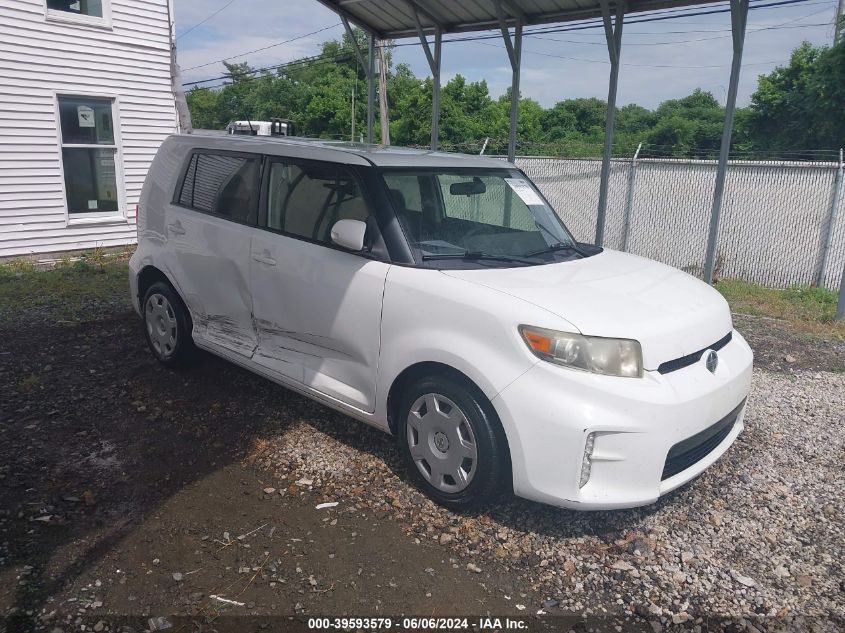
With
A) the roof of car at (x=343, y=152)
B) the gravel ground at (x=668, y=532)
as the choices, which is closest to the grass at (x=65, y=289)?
the roof of car at (x=343, y=152)

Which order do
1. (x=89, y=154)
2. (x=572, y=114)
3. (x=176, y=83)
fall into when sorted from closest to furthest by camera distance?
1. (x=89, y=154)
2. (x=176, y=83)
3. (x=572, y=114)

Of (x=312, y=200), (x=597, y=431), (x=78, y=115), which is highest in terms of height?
(x=78, y=115)

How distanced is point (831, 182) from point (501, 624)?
11.1 meters

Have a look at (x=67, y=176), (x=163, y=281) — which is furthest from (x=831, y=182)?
(x=67, y=176)

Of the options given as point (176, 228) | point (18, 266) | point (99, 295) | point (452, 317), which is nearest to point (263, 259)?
point (176, 228)

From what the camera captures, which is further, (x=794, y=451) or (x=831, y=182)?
(x=831, y=182)

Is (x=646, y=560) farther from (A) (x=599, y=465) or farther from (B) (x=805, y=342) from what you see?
(B) (x=805, y=342)

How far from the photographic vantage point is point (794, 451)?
15.2 ft

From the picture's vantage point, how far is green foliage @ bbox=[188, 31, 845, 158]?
82.1ft

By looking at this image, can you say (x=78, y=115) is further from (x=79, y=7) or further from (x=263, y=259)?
(x=263, y=259)

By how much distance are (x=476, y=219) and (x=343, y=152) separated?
991 mm

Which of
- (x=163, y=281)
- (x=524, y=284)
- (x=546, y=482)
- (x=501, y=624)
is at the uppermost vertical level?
(x=524, y=284)

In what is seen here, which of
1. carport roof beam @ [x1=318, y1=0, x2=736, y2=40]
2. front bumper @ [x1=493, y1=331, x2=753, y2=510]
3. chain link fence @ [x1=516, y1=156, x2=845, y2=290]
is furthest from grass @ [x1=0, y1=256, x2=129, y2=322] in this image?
chain link fence @ [x1=516, y1=156, x2=845, y2=290]

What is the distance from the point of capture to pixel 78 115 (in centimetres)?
1146
